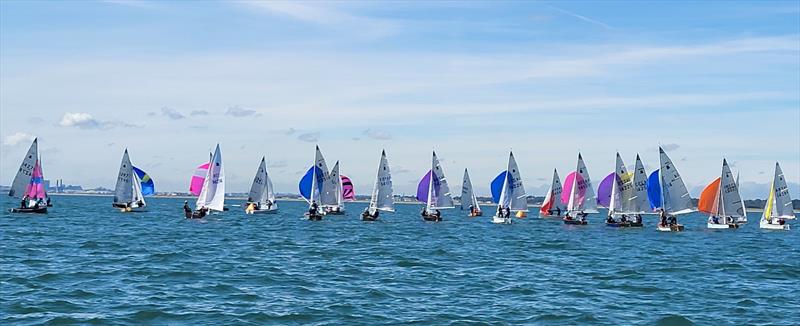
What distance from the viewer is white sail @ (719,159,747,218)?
8438 cm

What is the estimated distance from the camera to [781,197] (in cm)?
9169

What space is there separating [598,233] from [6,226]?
163 feet

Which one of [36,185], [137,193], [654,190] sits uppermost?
[654,190]

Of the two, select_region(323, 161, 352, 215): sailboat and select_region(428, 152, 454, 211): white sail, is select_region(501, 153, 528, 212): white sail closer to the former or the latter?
select_region(428, 152, 454, 211): white sail

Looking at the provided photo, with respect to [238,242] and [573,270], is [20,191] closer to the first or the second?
[238,242]

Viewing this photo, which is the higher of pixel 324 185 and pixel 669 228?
pixel 324 185

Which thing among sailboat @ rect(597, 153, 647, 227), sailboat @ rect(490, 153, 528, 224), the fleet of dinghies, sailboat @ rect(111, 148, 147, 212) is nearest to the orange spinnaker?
the fleet of dinghies

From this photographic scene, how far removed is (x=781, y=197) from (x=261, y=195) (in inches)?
2556

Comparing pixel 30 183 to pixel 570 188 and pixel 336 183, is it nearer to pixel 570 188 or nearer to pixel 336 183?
pixel 336 183

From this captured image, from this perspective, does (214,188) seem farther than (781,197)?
No

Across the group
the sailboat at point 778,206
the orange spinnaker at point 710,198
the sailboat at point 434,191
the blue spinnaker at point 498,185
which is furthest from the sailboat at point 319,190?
the sailboat at point 778,206

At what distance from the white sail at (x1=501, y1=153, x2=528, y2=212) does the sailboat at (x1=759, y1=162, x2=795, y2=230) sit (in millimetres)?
25634

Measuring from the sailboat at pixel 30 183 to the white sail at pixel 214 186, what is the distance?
1813 cm

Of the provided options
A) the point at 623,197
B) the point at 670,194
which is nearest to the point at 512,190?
the point at 623,197
